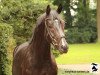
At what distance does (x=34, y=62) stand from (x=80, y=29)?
34386 mm

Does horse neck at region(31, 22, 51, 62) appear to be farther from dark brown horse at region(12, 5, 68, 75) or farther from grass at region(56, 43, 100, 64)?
grass at region(56, 43, 100, 64)

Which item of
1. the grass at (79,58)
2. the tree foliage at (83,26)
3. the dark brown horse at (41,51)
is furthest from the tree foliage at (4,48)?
the tree foliage at (83,26)

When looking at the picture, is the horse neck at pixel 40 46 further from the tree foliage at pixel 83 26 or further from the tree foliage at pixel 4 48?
the tree foliage at pixel 83 26

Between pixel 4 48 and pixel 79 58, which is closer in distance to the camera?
pixel 4 48

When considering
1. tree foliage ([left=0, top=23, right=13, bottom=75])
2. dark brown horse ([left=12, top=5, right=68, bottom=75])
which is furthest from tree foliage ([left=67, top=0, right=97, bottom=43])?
dark brown horse ([left=12, top=5, right=68, bottom=75])

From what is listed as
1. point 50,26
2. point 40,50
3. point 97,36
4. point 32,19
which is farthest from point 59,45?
point 97,36

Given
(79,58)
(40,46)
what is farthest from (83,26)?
(40,46)

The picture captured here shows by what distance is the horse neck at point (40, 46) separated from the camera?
6.22 metres

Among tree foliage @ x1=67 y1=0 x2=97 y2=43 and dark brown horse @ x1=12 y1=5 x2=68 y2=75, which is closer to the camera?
dark brown horse @ x1=12 y1=5 x2=68 y2=75

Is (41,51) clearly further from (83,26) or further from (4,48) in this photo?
(83,26)

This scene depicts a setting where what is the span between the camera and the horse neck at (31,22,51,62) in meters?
6.22

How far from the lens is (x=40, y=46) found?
6.34m

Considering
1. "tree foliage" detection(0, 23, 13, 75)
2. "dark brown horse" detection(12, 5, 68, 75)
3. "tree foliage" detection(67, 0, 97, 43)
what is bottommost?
"tree foliage" detection(67, 0, 97, 43)

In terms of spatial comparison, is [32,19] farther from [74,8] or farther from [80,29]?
[74,8]
